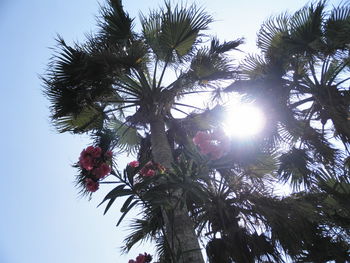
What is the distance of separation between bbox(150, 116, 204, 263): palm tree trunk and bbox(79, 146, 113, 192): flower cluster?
848mm

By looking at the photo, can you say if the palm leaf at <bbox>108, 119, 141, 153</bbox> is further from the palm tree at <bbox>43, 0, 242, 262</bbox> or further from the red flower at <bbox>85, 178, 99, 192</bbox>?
the red flower at <bbox>85, 178, 99, 192</bbox>

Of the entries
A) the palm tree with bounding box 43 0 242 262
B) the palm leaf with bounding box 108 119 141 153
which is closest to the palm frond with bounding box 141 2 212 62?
the palm tree with bounding box 43 0 242 262

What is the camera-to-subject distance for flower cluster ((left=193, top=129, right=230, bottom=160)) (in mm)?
3605

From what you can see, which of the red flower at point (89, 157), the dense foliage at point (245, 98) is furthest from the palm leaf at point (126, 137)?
the red flower at point (89, 157)

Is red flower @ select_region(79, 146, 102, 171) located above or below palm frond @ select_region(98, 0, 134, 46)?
below

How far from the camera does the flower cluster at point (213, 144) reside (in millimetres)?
3605

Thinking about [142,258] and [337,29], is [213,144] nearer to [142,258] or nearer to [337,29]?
[142,258]

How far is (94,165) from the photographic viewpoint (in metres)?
3.54

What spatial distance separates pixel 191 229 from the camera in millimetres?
3898

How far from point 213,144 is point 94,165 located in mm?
1404

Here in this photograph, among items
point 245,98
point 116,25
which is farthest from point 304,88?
point 116,25

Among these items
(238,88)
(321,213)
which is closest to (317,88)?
(238,88)

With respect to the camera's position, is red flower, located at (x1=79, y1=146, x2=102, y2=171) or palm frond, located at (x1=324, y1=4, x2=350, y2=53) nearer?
red flower, located at (x1=79, y1=146, x2=102, y2=171)

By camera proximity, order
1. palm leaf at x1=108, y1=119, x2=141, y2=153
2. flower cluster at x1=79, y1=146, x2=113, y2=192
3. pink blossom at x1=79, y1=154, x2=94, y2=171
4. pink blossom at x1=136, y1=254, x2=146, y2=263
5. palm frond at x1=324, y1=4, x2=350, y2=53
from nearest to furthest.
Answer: flower cluster at x1=79, y1=146, x2=113, y2=192 → pink blossom at x1=79, y1=154, x2=94, y2=171 → pink blossom at x1=136, y1=254, x2=146, y2=263 → palm frond at x1=324, y1=4, x2=350, y2=53 → palm leaf at x1=108, y1=119, x2=141, y2=153
